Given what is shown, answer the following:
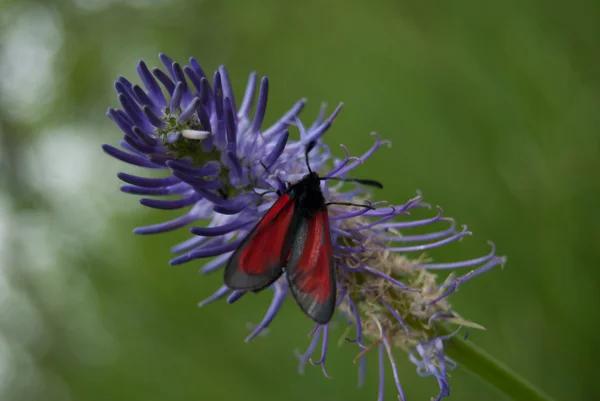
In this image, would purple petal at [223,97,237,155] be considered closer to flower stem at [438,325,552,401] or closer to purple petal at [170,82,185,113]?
purple petal at [170,82,185,113]

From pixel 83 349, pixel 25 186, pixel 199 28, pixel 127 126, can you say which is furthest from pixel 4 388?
pixel 127 126

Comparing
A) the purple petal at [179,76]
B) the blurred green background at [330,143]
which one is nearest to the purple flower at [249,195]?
the purple petal at [179,76]

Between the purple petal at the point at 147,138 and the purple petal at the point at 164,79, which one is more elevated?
the purple petal at the point at 164,79

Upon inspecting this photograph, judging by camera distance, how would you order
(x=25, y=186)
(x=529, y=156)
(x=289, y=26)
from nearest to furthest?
(x=529, y=156) < (x=289, y=26) < (x=25, y=186)

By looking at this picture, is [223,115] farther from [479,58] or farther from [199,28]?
[199,28]

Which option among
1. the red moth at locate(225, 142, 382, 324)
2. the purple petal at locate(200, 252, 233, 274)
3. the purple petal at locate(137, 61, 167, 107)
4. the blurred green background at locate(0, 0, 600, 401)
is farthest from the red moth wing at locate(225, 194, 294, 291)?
the blurred green background at locate(0, 0, 600, 401)

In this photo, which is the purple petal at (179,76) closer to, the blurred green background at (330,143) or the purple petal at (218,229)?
the purple petal at (218,229)

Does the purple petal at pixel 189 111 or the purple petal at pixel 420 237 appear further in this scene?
the purple petal at pixel 420 237

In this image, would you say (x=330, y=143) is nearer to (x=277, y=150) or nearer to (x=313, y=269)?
(x=277, y=150)
